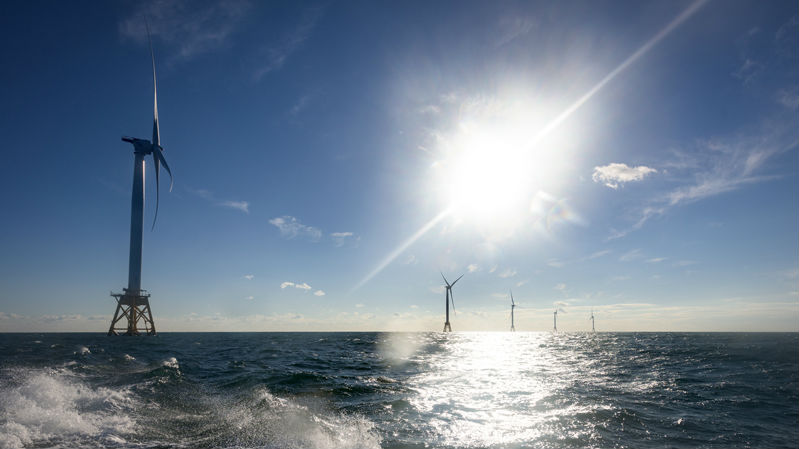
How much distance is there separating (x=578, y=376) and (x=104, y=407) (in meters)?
30.5

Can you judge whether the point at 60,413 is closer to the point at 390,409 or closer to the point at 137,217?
the point at 390,409

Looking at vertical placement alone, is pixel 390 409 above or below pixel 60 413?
below

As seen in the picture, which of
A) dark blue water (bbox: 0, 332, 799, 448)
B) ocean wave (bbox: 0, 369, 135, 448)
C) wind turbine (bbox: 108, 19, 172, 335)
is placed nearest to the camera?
ocean wave (bbox: 0, 369, 135, 448)

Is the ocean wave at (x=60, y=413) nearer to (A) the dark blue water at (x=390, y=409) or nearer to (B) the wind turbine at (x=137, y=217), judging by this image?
(A) the dark blue water at (x=390, y=409)

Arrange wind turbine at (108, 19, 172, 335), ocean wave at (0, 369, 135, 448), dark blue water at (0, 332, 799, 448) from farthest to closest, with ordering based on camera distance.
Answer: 1. wind turbine at (108, 19, 172, 335)
2. dark blue water at (0, 332, 799, 448)
3. ocean wave at (0, 369, 135, 448)

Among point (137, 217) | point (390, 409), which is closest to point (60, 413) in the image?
point (390, 409)

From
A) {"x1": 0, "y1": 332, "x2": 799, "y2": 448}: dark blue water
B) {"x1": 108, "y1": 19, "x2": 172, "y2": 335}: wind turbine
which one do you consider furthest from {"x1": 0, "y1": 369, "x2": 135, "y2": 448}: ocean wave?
{"x1": 108, "y1": 19, "x2": 172, "y2": 335}: wind turbine

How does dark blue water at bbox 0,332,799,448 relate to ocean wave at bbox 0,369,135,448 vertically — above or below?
below

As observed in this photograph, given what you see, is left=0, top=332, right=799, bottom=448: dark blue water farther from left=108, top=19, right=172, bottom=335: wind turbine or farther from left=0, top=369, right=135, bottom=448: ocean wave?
left=108, top=19, right=172, bottom=335: wind turbine

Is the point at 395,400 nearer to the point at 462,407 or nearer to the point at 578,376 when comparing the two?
the point at 462,407

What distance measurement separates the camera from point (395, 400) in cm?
1973

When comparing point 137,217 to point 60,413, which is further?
point 137,217

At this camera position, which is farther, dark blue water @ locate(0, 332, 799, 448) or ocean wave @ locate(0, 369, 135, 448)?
dark blue water @ locate(0, 332, 799, 448)

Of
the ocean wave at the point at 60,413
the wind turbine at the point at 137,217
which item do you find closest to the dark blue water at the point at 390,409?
the ocean wave at the point at 60,413
